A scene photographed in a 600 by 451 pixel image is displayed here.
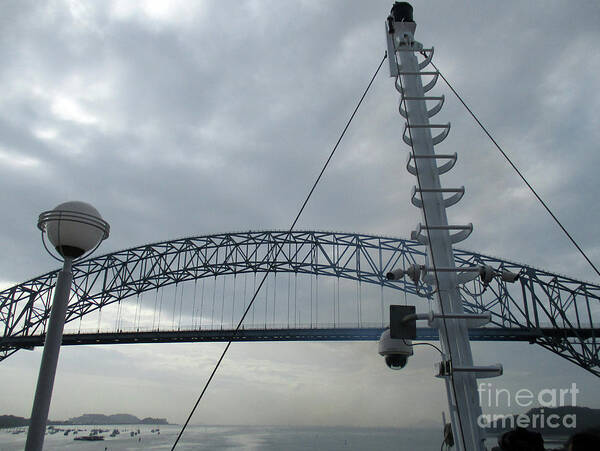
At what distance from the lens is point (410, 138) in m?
4.06

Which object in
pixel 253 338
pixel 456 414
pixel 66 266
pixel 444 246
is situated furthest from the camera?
pixel 253 338

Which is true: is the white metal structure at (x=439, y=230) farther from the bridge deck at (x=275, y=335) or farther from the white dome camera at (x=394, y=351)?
the bridge deck at (x=275, y=335)

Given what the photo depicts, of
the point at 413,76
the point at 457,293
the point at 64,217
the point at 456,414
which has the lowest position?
the point at 456,414

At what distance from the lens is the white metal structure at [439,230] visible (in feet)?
10.4

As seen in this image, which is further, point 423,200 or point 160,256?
point 160,256

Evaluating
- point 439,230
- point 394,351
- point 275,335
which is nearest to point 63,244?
point 439,230

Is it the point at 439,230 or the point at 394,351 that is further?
the point at 394,351

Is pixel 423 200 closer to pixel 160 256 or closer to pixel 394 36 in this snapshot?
pixel 394 36

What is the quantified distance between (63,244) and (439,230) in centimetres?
285

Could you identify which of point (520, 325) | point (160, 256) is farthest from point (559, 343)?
point (160, 256)

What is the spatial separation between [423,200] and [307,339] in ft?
142

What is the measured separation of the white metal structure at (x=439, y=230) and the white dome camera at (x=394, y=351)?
1594mm

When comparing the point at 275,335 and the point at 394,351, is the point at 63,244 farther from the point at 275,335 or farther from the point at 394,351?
the point at 275,335

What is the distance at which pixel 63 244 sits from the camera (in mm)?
3367
